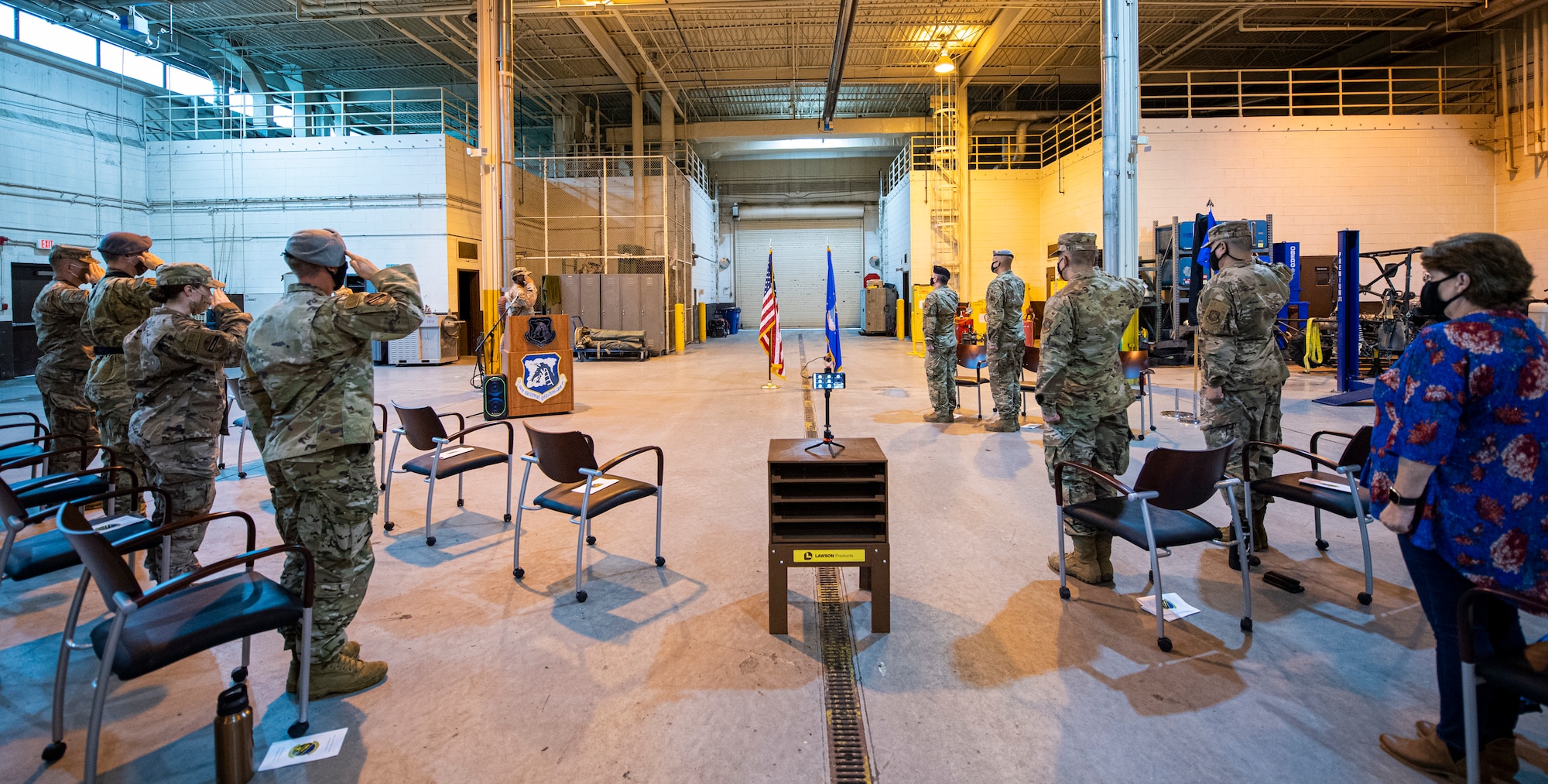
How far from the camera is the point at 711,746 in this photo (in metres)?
2.29

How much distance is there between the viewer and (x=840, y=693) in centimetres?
258

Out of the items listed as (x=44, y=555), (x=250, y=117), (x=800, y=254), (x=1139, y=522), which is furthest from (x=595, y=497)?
(x=800, y=254)

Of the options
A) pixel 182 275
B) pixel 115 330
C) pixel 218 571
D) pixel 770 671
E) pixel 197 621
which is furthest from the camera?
pixel 115 330

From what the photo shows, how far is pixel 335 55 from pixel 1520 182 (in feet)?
84.6

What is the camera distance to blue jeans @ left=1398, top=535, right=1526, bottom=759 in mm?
1989

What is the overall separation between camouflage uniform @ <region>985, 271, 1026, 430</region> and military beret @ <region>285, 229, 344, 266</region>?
20.0ft

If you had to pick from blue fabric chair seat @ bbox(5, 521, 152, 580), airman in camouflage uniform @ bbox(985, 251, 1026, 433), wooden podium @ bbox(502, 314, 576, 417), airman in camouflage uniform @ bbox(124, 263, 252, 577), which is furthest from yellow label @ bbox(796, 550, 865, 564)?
wooden podium @ bbox(502, 314, 576, 417)

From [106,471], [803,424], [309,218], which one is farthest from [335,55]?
[106,471]

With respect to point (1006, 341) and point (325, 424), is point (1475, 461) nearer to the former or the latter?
point (325, 424)

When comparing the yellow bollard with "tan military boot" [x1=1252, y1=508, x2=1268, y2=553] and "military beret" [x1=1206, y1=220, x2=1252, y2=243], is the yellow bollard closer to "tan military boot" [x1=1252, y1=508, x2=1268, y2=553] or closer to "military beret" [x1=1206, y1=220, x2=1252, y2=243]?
"military beret" [x1=1206, y1=220, x2=1252, y2=243]

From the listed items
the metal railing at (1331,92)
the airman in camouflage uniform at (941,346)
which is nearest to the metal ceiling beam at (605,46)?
the airman in camouflage uniform at (941,346)

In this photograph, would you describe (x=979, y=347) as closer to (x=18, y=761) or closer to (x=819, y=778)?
(x=819, y=778)

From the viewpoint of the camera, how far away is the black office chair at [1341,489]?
3246 mm

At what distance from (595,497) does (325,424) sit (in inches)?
55.4
